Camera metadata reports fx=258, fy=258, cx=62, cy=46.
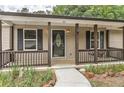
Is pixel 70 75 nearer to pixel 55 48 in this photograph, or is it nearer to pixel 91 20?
pixel 91 20

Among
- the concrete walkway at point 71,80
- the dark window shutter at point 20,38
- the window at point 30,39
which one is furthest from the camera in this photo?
the window at point 30,39

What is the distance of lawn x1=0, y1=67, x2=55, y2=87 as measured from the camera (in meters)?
9.45

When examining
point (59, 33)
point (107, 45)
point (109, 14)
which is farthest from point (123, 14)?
point (59, 33)

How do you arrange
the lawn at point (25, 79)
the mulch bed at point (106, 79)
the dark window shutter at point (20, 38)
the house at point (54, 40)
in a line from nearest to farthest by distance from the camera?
the lawn at point (25, 79)
the mulch bed at point (106, 79)
the house at point (54, 40)
the dark window shutter at point (20, 38)

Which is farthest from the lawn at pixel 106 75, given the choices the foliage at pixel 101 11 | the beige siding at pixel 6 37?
the foliage at pixel 101 11

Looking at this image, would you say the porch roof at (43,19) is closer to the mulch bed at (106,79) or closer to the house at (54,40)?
the house at (54,40)

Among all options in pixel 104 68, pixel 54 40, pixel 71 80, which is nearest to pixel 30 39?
pixel 54 40

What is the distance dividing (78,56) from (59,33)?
2624 millimetres

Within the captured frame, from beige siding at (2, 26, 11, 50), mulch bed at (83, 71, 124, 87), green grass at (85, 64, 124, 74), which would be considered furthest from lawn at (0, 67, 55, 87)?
beige siding at (2, 26, 11, 50)

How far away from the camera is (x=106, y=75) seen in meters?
11.2

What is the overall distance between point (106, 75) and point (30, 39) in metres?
5.64

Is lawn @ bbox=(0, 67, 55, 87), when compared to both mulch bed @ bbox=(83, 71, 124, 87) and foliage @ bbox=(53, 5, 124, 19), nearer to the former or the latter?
mulch bed @ bbox=(83, 71, 124, 87)

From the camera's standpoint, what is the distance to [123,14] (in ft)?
94.2

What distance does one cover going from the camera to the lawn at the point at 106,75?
9.78 meters
